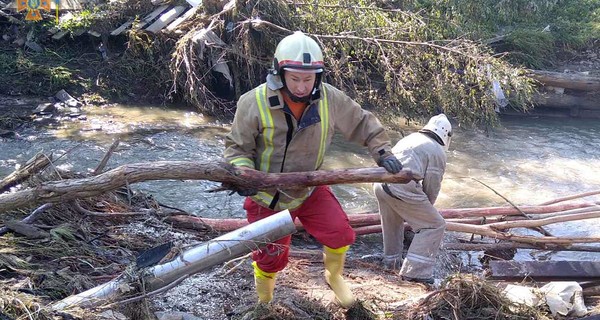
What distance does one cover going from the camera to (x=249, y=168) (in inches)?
147

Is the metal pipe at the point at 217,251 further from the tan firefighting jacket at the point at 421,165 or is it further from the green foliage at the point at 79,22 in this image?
the green foliage at the point at 79,22

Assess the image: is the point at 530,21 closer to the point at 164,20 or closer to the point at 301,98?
the point at 164,20

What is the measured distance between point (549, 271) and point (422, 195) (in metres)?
1.08

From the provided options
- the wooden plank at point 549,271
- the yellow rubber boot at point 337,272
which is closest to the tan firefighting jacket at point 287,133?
the yellow rubber boot at point 337,272

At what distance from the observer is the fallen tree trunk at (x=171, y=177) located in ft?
12.1

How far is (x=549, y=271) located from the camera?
15.7 feet

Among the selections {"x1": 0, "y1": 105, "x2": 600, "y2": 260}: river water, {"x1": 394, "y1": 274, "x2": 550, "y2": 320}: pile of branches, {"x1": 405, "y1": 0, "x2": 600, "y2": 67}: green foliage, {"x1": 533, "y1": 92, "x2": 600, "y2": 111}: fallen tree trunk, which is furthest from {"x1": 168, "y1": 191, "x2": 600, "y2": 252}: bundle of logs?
{"x1": 533, "y1": 92, "x2": 600, "y2": 111}: fallen tree trunk

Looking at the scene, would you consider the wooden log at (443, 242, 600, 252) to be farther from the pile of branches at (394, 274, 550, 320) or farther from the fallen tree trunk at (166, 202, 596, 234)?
the pile of branches at (394, 274, 550, 320)

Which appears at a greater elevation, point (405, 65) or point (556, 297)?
point (405, 65)

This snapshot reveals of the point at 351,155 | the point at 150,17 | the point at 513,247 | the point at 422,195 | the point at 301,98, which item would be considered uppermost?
the point at 301,98

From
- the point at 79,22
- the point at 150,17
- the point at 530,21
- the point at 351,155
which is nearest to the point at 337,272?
the point at 351,155

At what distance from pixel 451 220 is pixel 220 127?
15.2 feet

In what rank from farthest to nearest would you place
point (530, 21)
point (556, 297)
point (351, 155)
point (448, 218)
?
point (530, 21) → point (351, 155) → point (448, 218) → point (556, 297)

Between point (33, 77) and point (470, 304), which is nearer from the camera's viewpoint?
point (470, 304)
